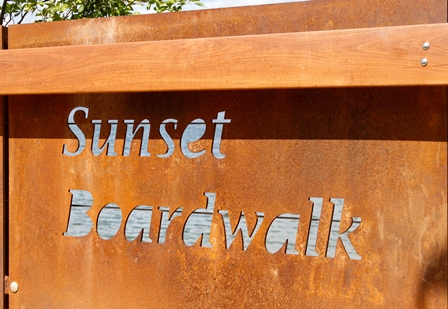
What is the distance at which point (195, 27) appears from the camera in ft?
7.16

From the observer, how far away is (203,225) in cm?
215

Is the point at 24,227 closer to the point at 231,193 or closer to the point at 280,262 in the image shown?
the point at 231,193

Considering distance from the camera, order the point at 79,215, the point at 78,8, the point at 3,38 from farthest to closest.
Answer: the point at 78,8 < the point at 3,38 < the point at 79,215

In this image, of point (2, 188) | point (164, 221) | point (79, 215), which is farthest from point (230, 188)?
point (2, 188)

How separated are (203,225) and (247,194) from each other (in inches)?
7.9

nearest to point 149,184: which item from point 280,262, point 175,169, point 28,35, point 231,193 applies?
point 175,169

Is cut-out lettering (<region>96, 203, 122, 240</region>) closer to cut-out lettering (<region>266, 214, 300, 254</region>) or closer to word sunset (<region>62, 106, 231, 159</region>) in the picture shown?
word sunset (<region>62, 106, 231, 159</region>)

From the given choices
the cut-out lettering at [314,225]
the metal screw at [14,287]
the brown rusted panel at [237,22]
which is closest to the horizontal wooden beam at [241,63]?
the brown rusted panel at [237,22]

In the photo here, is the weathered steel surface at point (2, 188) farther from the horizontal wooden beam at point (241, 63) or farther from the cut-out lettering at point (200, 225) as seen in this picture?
the cut-out lettering at point (200, 225)

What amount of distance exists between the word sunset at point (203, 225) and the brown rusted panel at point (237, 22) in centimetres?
59

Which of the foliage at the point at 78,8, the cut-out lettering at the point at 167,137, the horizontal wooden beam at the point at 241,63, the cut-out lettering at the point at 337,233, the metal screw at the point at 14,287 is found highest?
the foliage at the point at 78,8

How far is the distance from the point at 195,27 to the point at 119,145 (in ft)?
1.70

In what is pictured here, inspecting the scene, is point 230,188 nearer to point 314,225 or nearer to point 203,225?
point 203,225

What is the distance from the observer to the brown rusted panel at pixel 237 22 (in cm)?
196
